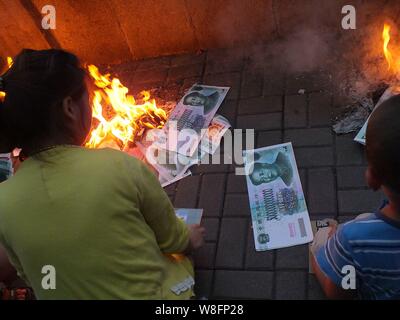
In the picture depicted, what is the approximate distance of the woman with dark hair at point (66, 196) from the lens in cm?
165

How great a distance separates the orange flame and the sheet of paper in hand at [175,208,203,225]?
2.84 feet

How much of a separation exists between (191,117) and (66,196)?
6.57ft

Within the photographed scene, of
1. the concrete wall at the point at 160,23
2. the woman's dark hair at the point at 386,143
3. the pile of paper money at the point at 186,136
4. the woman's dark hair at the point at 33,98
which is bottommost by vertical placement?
the pile of paper money at the point at 186,136

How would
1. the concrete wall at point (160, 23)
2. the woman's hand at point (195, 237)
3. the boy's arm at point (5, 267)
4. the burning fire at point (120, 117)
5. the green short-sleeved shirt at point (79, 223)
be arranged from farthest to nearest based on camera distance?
1. the concrete wall at point (160, 23)
2. the burning fire at point (120, 117)
3. the woman's hand at point (195, 237)
4. the boy's arm at point (5, 267)
5. the green short-sleeved shirt at point (79, 223)

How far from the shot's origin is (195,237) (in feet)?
8.35

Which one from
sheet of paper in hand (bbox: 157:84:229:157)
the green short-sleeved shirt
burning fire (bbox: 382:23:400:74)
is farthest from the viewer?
sheet of paper in hand (bbox: 157:84:229:157)

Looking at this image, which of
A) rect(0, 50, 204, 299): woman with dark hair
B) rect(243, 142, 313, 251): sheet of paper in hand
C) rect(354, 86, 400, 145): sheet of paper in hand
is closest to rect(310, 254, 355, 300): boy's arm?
rect(243, 142, 313, 251): sheet of paper in hand

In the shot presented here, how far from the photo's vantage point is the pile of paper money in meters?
3.28

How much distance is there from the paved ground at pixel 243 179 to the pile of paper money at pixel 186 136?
0.09 m

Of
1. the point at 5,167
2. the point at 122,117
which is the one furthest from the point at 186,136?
the point at 5,167

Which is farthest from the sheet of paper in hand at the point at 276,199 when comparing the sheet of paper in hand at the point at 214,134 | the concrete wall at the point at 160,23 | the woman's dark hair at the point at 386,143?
the concrete wall at the point at 160,23

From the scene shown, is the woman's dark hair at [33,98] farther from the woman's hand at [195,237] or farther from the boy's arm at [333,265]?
the boy's arm at [333,265]

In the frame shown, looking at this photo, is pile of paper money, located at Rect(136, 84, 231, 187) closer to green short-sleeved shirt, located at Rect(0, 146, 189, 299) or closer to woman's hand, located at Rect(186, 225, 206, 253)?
woman's hand, located at Rect(186, 225, 206, 253)
